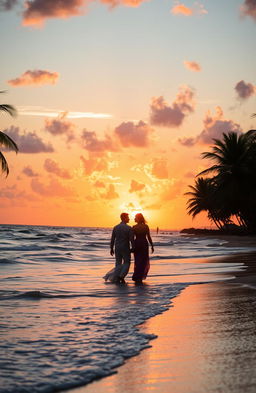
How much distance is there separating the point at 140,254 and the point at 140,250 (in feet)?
0.35

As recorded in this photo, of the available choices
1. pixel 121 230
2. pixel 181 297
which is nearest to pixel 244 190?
pixel 121 230

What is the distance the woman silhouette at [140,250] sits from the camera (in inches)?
476

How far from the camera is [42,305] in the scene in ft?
26.1

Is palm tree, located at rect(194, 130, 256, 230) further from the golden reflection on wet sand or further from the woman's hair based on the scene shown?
the golden reflection on wet sand

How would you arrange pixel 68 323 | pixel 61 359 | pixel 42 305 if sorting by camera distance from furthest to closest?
pixel 42 305 → pixel 68 323 → pixel 61 359

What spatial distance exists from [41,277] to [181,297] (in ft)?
17.9

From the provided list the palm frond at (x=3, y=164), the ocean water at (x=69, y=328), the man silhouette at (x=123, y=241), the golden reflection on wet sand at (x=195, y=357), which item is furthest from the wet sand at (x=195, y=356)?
the palm frond at (x=3, y=164)

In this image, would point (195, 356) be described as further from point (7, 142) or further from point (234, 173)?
point (234, 173)

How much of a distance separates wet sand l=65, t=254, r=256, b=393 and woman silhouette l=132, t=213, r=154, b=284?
186 inches

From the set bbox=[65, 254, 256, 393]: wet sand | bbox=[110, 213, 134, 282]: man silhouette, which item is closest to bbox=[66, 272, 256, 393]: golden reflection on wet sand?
bbox=[65, 254, 256, 393]: wet sand

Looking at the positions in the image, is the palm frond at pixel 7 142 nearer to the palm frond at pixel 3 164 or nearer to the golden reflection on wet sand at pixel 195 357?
the palm frond at pixel 3 164

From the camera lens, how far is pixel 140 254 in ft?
40.7

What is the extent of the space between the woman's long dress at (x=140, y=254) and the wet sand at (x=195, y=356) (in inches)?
186

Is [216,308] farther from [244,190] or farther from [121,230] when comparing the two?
[244,190]
